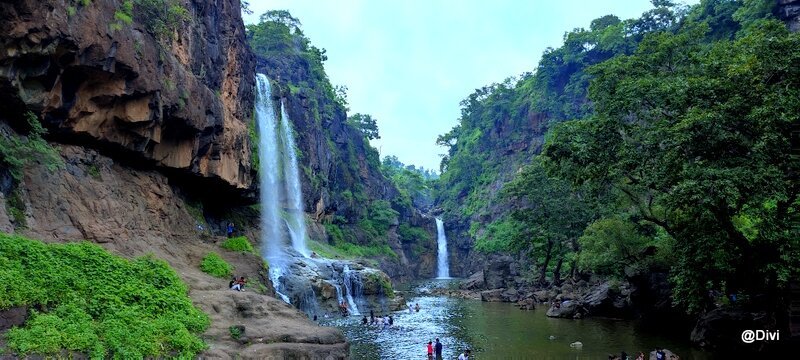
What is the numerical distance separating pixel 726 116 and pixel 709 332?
37.1ft

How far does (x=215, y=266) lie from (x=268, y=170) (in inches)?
749

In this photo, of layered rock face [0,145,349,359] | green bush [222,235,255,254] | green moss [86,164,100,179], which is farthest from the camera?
green bush [222,235,255,254]

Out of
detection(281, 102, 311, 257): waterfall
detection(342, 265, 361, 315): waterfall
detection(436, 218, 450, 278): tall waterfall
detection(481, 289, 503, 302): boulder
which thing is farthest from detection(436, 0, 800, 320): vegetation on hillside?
detection(436, 218, 450, 278): tall waterfall

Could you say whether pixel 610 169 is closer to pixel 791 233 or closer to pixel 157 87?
pixel 791 233

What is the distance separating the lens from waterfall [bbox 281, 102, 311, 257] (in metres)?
47.2

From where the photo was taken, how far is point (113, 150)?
22.8 m

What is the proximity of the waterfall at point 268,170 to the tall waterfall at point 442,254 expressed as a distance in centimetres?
4736

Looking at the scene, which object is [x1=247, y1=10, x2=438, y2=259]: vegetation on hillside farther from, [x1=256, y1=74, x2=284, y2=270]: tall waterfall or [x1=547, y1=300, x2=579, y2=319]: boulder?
[x1=547, y1=300, x2=579, y2=319]: boulder

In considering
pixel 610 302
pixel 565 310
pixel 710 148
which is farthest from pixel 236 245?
pixel 610 302

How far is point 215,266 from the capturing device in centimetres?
2431

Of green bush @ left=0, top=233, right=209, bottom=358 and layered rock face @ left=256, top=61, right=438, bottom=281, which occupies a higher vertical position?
layered rock face @ left=256, top=61, right=438, bottom=281

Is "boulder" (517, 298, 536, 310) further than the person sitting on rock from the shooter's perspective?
Yes

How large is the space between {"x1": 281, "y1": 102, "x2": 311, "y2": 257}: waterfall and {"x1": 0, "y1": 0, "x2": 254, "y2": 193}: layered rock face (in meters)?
14.0

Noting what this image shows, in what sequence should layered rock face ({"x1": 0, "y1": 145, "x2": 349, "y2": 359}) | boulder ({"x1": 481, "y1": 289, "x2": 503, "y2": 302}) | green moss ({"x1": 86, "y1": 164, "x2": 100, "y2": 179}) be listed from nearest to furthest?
layered rock face ({"x1": 0, "y1": 145, "x2": 349, "y2": 359})
green moss ({"x1": 86, "y1": 164, "x2": 100, "y2": 179})
boulder ({"x1": 481, "y1": 289, "x2": 503, "y2": 302})
